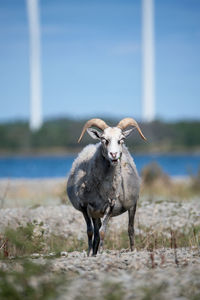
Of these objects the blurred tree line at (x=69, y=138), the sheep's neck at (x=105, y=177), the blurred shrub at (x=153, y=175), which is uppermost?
the blurred tree line at (x=69, y=138)

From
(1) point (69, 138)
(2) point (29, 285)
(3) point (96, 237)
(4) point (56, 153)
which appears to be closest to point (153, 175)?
(3) point (96, 237)

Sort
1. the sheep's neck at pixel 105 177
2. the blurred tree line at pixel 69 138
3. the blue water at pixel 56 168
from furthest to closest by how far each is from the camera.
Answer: the blurred tree line at pixel 69 138
the blue water at pixel 56 168
the sheep's neck at pixel 105 177

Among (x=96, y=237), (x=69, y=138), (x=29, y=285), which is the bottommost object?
(x=96, y=237)

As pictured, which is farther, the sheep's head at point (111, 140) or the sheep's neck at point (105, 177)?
the sheep's neck at point (105, 177)

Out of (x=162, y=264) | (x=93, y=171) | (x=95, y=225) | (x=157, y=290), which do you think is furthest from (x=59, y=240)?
(x=157, y=290)

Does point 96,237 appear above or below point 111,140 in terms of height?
below

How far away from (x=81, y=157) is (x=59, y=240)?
2.52 meters

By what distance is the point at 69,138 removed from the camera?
116000mm

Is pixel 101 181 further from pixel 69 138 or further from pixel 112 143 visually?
pixel 69 138

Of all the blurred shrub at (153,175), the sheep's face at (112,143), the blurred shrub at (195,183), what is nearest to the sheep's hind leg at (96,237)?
the sheep's face at (112,143)

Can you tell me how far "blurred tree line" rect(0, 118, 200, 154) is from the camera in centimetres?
11456

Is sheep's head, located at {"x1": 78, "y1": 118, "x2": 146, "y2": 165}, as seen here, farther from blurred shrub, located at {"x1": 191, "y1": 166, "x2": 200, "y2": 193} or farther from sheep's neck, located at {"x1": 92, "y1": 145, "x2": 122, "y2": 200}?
blurred shrub, located at {"x1": 191, "y1": 166, "x2": 200, "y2": 193}

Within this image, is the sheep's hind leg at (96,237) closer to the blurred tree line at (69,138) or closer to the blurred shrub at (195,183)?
the blurred shrub at (195,183)

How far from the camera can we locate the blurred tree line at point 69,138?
114562mm
